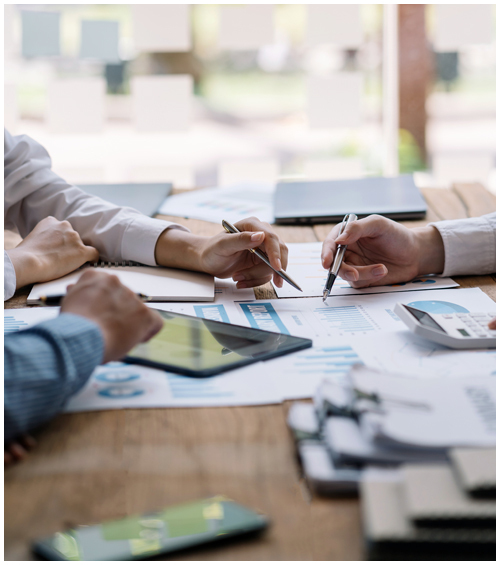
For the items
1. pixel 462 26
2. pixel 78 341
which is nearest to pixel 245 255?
pixel 78 341

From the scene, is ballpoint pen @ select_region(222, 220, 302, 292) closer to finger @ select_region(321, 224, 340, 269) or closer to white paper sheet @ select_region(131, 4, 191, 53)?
A: finger @ select_region(321, 224, 340, 269)

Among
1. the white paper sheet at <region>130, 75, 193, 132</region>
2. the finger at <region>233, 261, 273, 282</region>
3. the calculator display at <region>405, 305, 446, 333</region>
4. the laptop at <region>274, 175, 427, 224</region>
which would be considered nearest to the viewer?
the calculator display at <region>405, 305, 446, 333</region>

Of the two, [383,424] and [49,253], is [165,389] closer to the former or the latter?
[383,424]

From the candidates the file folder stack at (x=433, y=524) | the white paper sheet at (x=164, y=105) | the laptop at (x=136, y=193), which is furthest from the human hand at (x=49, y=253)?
the white paper sheet at (x=164, y=105)

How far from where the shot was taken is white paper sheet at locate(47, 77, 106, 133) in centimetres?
223

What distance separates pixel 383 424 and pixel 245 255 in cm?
58

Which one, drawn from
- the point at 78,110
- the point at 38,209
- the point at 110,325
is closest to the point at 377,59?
the point at 78,110

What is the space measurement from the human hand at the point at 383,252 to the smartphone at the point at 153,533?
1.86 feet

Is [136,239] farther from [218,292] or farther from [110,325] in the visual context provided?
[110,325]

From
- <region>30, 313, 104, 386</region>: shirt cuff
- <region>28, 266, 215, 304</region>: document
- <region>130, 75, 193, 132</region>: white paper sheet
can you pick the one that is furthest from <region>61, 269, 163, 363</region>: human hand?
<region>130, 75, 193, 132</region>: white paper sheet

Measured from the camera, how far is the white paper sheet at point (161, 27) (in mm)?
2316

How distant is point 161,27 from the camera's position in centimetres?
234

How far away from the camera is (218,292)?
3.18 ft

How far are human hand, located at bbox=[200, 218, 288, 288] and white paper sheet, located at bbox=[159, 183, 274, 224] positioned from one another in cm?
38
